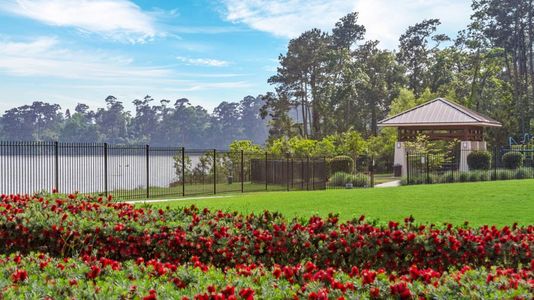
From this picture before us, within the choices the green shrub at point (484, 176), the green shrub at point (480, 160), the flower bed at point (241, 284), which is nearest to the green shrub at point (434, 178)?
the green shrub at point (484, 176)

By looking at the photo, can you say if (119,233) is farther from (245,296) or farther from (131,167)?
(131,167)

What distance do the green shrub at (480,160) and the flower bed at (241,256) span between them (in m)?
25.2

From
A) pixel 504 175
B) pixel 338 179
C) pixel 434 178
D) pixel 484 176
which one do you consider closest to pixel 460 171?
pixel 484 176

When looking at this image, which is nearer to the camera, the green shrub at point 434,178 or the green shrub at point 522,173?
the green shrub at point 434,178

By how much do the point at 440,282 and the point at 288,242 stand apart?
271 cm

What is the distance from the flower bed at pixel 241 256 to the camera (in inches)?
154

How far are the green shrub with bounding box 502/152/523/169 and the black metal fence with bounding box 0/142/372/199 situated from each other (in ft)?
26.9

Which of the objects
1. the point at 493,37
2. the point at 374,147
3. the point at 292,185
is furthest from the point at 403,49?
the point at 292,185

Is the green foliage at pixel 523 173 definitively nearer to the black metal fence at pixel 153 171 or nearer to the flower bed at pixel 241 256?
the black metal fence at pixel 153 171

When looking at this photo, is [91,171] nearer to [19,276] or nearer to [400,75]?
[19,276]

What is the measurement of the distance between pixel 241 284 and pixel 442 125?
3242 centimetres

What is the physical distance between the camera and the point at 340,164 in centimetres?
3228

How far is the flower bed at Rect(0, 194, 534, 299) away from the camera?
12.8 feet

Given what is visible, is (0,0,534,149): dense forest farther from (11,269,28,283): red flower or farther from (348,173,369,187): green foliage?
(11,269,28,283): red flower
